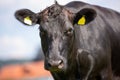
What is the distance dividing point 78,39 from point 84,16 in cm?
68

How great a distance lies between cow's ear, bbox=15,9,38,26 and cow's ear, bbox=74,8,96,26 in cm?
90

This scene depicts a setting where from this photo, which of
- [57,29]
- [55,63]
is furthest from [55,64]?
[57,29]

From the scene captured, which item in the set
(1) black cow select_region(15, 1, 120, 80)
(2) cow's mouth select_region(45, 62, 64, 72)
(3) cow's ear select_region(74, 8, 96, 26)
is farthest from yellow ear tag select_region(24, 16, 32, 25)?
(2) cow's mouth select_region(45, 62, 64, 72)

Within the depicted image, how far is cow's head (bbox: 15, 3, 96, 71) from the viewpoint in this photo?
52.7ft

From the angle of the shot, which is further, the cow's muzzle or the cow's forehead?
the cow's forehead

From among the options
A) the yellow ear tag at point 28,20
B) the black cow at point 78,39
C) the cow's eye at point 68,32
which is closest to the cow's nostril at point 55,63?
the black cow at point 78,39

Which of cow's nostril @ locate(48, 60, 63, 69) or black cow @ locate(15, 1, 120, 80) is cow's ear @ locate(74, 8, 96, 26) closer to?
black cow @ locate(15, 1, 120, 80)

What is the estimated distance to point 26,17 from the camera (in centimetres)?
1723

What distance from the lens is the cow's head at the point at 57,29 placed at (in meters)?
16.1

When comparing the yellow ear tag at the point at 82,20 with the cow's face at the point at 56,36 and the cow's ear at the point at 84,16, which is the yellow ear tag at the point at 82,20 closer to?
the cow's ear at the point at 84,16

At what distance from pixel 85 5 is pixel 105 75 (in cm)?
171

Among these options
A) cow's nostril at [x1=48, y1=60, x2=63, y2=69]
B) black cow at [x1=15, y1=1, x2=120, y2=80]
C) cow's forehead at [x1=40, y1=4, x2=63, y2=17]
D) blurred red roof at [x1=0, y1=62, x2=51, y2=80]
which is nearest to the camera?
cow's nostril at [x1=48, y1=60, x2=63, y2=69]

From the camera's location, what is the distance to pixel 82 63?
1758cm

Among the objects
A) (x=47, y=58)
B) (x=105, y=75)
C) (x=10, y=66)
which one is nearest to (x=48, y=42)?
(x=47, y=58)
